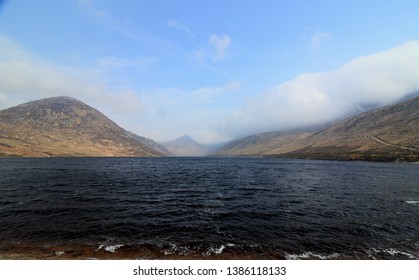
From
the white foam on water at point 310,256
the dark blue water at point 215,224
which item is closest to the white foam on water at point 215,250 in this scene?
the dark blue water at point 215,224

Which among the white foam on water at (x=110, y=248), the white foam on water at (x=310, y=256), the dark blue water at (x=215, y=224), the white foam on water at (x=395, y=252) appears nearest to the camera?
the white foam on water at (x=310, y=256)

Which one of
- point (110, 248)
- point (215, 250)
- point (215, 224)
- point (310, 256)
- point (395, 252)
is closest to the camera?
point (310, 256)

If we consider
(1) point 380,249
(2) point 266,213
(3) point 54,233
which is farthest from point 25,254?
(1) point 380,249

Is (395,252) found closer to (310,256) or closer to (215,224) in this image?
(310,256)

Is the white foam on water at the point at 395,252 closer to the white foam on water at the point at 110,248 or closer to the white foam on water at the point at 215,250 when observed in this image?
the white foam on water at the point at 215,250

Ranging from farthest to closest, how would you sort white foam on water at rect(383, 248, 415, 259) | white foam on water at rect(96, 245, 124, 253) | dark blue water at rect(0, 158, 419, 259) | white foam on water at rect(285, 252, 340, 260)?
1. dark blue water at rect(0, 158, 419, 259)
2. white foam on water at rect(383, 248, 415, 259)
3. white foam on water at rect(96, 245, 124, 253)
4. white foam on water at rect(285, 252, 340, 260)

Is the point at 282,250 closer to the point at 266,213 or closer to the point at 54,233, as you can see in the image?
the point at 266,213

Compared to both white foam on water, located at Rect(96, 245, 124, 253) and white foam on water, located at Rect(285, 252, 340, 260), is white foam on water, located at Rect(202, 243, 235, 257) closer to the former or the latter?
white foam on water, located at Rect(285, 252, 340, 260)

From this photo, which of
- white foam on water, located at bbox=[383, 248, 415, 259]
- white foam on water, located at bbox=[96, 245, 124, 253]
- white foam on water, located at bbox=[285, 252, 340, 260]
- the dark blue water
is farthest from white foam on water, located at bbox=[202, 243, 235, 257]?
white foam on water, located at bbox=[383, 248, 415, 259]

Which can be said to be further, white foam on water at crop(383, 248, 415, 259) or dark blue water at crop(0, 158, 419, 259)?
dark blue water at crop(0, 158, 419, 259)

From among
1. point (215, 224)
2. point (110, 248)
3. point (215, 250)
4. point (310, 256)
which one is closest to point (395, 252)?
point (310, 256)

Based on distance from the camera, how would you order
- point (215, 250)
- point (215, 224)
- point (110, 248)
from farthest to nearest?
1. point (215, 224)
2. point (215, 250)
3. point (110, 248)

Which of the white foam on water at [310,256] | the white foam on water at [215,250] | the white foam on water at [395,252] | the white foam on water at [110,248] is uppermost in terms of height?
the white foam on water at [110,248]

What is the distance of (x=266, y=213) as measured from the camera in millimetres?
41094
